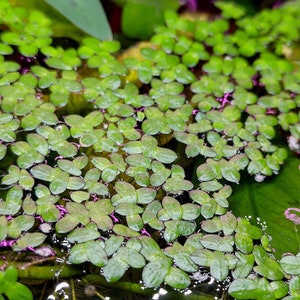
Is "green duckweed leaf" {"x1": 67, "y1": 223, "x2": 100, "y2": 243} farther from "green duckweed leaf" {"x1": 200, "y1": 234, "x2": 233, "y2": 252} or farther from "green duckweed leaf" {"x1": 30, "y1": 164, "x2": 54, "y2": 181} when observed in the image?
"green duckweed leaf" {"x1": 200, "y1": 234, "x2": 233, "y2": 252}

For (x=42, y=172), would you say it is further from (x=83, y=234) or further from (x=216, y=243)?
(x=216, y=243)

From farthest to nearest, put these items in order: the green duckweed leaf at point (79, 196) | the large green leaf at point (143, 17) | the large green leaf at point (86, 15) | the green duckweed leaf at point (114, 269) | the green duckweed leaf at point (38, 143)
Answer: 1. the large green leaf at point (143, 17)
2. the large green leaf at point (86, 15)
3. the green duckweed leaf at point (38, 143)
4. the green duckweed leaf at point (79, 196)
5. the green duckweed leaf at point (114, 269)

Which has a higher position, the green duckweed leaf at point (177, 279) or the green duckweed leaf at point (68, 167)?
the green duckweed leaf at point (68, 167)

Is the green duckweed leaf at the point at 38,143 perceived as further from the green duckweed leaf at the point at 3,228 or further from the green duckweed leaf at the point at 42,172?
the green duckweed leaf at the point at 3,228

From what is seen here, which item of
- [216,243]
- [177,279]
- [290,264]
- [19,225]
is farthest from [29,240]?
[290,264]

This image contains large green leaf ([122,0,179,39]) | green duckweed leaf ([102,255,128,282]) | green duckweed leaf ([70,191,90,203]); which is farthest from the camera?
large green leaf ([122,0,179,39])

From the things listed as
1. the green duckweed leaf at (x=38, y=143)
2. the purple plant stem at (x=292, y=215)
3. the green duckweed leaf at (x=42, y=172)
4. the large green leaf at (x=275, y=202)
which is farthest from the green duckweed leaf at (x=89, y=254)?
the purple plant stem at (x=292, y=215)

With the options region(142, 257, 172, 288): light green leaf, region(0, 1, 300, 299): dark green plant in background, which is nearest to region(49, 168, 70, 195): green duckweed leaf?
region(0, 1, 300, 299): dark green plant in background
